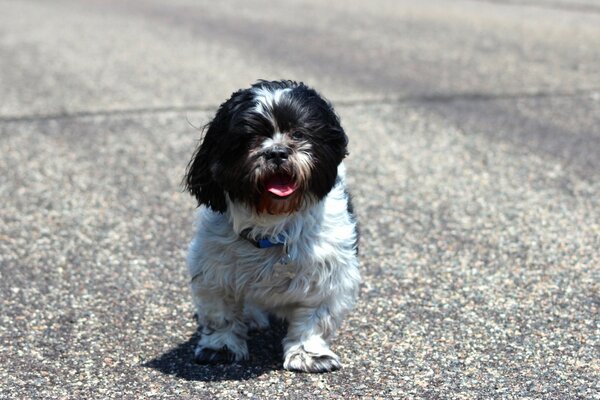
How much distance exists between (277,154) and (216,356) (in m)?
1.05

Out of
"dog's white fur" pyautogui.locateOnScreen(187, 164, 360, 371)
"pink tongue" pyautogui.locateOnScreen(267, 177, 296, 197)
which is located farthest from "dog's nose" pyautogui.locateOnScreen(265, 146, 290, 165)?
"dog's white fur" pyautogui.locateOnScreen(187, 164, 360, 371)

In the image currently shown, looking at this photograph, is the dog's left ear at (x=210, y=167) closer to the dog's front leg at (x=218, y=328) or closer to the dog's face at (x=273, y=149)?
the dog's face at (x=273, y=149)

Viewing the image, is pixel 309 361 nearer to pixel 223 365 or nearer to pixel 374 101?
pixel 223 365

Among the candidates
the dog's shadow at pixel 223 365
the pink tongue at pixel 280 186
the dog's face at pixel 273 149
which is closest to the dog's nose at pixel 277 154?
the dog's face at pixel 273 149

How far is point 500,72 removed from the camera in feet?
35.7

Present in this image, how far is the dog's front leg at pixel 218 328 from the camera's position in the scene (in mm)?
4602

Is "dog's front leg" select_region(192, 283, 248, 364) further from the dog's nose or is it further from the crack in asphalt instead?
the crack in asphalt

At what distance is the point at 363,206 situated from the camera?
7004mm

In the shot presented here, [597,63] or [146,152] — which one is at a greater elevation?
[597,63]

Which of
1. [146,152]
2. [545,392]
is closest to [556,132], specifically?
[146,152]

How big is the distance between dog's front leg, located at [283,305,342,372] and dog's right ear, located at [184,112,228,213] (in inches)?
24.0

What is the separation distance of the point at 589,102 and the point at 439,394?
5.85 m

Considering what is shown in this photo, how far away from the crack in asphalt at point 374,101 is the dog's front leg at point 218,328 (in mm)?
5062

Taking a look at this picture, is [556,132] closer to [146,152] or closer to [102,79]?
[146,152]
